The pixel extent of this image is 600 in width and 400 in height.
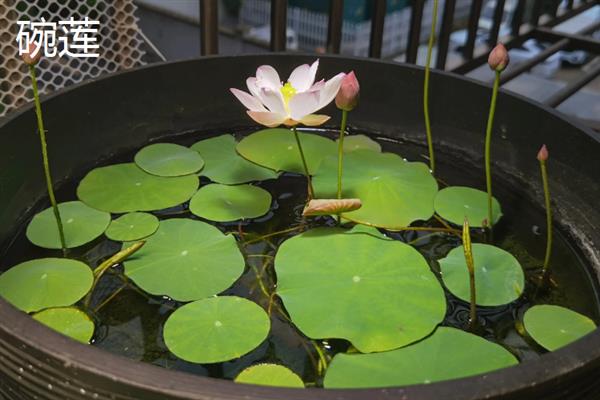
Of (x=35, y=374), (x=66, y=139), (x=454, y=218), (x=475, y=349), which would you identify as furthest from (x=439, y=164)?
(x=35, y=374)

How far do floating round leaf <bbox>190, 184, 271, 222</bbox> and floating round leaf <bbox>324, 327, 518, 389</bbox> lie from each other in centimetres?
30

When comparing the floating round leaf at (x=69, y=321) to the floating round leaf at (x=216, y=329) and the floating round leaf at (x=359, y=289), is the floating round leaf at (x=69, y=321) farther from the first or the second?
the floating round leaf at (x=359, y=289)

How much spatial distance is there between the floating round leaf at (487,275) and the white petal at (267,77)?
1.11 feet

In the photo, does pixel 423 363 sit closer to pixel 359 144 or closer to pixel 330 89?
pixel 330 89

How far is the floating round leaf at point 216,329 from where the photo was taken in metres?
0.70

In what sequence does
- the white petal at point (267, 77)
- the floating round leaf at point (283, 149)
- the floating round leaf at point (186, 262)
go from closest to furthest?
the floating round leaf at point (186, 262)
the white petal at point (267, 77)
the floating round leaf at point (283, 149)

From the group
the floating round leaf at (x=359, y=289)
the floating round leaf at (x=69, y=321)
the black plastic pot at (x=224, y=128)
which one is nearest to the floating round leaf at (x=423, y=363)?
the floating round leaf at (x=359, y=289)

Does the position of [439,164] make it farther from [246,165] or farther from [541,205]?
[246,165]

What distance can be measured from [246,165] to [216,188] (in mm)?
84

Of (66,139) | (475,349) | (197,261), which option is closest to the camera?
(475,349)

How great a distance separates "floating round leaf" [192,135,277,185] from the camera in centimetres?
98

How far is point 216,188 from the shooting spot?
96 centimetres

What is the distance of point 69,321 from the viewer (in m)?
0.73

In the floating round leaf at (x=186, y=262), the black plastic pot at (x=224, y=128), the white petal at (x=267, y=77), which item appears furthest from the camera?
the white petal at (x=267, y=77)
